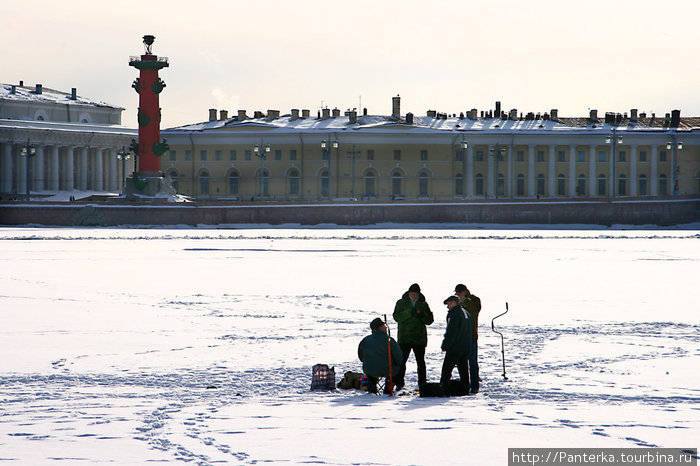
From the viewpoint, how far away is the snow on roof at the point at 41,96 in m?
76.6

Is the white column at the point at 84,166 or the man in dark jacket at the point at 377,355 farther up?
the white column at the point at 84,166

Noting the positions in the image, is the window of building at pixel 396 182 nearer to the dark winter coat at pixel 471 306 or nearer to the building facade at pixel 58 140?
the building facade at pixel 58 140

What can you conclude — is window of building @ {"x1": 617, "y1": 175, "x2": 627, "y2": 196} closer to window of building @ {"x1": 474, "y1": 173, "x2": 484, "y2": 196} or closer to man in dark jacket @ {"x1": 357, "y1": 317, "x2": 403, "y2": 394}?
window of building @ {"x1": 474, "y1": 173, "x2": 484, "y2": 196}

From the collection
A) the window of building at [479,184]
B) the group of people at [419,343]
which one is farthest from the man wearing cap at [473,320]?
the window of building at [479,184]

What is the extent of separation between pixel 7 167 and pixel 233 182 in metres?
16.0

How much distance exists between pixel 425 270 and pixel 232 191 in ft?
175

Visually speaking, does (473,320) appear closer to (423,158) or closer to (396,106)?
(423,158)

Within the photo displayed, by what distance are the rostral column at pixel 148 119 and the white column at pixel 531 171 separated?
1355 inches

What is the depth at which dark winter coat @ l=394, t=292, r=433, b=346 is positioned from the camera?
35.8ft

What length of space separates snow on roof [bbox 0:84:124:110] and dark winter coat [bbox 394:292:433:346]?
69269 millimetres

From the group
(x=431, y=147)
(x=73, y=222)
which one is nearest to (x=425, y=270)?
(x=73, y=222)

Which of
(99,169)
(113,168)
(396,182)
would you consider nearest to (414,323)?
(396,182)

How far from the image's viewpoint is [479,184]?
78750mm

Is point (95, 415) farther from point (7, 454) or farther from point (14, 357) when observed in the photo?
point (14, 357)
